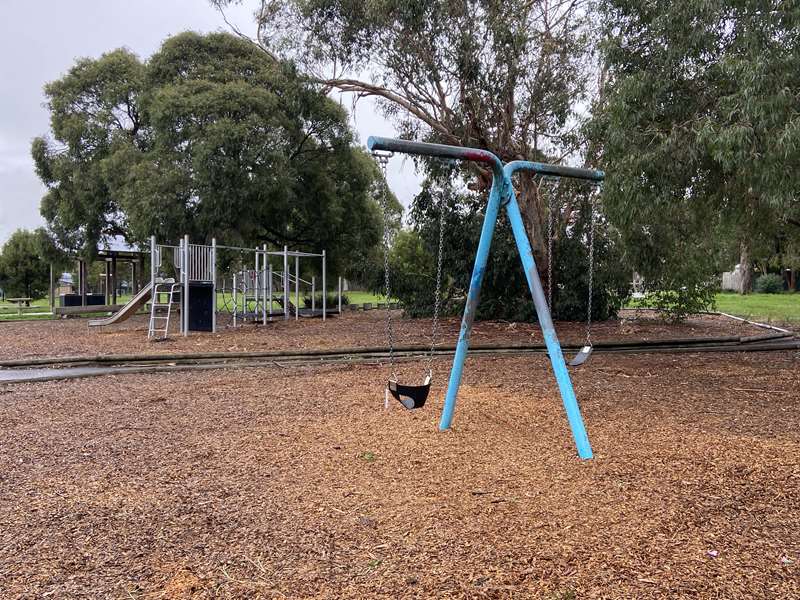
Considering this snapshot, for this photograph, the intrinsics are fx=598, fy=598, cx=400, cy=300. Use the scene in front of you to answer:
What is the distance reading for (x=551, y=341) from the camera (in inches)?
159

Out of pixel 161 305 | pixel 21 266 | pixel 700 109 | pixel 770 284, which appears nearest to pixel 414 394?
pixel 700 109

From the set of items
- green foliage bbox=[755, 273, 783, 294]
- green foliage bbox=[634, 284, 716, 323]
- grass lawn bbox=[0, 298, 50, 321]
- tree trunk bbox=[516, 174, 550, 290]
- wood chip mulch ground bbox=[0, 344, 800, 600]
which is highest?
tree trunk bbox=[516, 174, 550, 290]

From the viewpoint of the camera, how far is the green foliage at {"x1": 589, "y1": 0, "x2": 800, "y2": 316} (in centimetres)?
540

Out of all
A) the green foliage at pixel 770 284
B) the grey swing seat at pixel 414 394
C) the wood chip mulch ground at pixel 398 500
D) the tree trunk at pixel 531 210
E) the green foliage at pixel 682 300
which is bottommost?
the wood chip mulch ground at pixel 398 500

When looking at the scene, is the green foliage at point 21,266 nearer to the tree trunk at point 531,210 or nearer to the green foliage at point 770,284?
the tree trunk at point 531,210

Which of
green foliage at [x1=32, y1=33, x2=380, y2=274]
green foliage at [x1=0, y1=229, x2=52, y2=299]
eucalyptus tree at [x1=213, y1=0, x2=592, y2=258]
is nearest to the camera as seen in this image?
eucalyptus tree at [x1=213, y1=0, x2=592, y2=258]

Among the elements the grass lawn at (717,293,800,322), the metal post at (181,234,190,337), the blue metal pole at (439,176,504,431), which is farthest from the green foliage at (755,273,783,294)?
the blue metal pole at (439,176,504,431)

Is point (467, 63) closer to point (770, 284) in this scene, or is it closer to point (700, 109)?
point (700, 109)

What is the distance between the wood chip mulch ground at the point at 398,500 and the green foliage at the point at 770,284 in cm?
3958

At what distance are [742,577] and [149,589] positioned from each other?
7.83 ft

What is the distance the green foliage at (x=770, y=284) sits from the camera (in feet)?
129

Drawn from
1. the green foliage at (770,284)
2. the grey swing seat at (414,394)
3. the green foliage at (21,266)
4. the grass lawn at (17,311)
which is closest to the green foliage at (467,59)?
the grey swing seat at (414,394)

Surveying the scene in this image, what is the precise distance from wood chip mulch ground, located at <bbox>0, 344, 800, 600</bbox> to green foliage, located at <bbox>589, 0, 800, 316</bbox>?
2.37 meters

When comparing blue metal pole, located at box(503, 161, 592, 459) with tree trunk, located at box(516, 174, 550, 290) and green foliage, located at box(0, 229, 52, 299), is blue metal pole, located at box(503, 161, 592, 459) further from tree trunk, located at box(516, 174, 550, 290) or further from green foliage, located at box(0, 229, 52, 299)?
green foliage, located at box(0, 229, 52, 299)
